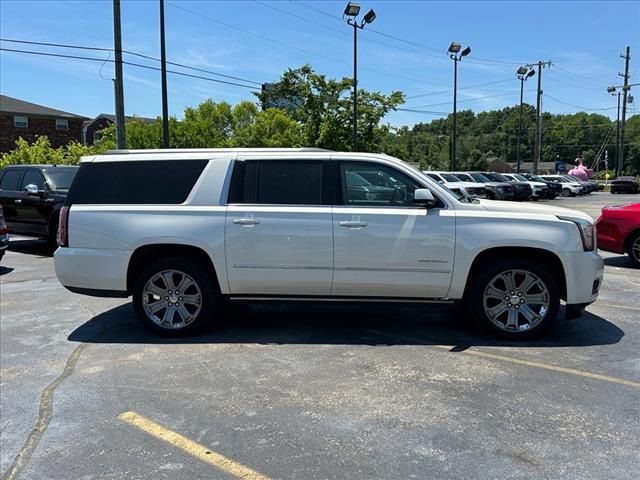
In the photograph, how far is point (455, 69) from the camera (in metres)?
35.5

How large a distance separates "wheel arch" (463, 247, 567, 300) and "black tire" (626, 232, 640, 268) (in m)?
5.41

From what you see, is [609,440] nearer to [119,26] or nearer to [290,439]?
[290,439]

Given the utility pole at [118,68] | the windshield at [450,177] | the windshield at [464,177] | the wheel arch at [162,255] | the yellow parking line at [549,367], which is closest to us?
the yellow parking line at [549,367]

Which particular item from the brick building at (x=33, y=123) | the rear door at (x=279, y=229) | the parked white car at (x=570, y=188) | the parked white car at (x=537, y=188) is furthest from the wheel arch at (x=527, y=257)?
the brick building at (x=33, y=123)

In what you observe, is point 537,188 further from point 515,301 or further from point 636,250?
point 515,301

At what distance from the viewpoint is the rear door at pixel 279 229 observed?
17.7 ft

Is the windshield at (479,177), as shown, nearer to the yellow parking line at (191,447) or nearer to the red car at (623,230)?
the red car at (623,230)

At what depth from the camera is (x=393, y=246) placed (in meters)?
5.35

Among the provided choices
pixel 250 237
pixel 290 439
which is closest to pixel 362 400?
pixel 290 439

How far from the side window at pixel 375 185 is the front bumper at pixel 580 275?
1.60 metres

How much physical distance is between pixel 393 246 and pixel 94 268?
3.00 metres

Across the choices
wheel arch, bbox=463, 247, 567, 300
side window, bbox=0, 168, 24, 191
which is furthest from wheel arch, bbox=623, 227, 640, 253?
side window, bbox=0, 168, 24, 191

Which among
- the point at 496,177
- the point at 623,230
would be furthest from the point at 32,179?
the point at 496,177

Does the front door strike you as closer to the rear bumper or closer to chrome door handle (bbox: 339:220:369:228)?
chrome door handle (bbox: 339:220:369:228)
